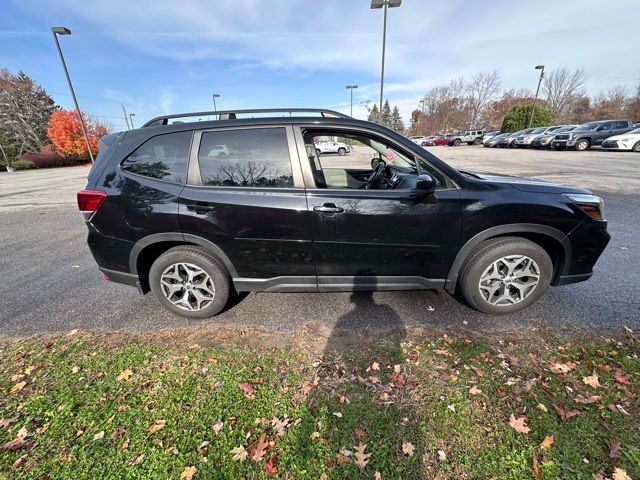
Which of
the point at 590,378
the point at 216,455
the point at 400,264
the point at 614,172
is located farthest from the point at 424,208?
the point at 614,172

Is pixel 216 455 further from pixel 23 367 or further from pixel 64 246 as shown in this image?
pixel 64 246

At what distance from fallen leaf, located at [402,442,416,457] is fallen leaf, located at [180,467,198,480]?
3.95 ft

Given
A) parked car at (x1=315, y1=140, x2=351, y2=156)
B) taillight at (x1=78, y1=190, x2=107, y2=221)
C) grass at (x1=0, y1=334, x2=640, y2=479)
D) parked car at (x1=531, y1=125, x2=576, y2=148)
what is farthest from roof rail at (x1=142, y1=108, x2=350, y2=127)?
parked car at (x1=531, y1=125, x2=576, y2=148)

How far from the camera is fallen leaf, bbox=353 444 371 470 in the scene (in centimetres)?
167

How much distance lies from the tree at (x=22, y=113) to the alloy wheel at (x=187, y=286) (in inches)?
2020

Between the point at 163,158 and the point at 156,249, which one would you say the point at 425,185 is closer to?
the point at 163,158

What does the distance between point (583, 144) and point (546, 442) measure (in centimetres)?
2548

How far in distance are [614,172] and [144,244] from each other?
48.8ft

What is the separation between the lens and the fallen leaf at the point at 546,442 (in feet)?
5.65

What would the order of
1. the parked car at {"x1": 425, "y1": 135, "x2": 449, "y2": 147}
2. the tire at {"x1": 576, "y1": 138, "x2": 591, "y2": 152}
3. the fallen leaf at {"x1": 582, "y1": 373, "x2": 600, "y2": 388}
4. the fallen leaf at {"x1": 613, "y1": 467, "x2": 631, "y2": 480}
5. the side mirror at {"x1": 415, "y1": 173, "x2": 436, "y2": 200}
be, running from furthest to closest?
1. the parked car at {"x1": 425, "y1": 135, "x2": 449, "y2": 147}
2. the tire at {"x1": 576, "y1": 138, "x2": 591, "y2": 152}
3. the side mirror at {"x1": 415, "y1": 173, "x2": 436, "y2": 200}
4. the fallen leaf at {"x1": 582, "y1": 373, "x2": 600, "y2": 388}
5. the fallen leaf at {"x1": 613, "y1": 467, "x2": 631, "y2": 480}

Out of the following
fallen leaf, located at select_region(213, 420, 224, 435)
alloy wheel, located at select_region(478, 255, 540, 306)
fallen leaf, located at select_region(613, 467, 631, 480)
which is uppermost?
alloy wheel, located at select_region(478, 255, 540, 306)

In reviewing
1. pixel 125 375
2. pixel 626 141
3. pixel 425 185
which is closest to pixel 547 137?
pixel 626 141

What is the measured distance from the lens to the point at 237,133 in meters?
2.66

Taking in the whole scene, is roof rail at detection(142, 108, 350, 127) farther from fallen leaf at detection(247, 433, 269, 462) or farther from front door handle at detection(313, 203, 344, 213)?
fallen leaf at detection(247, 433, 269, 462)
